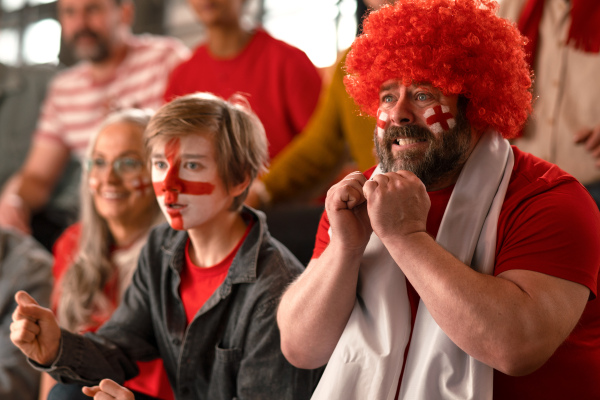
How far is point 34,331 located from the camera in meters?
1.57

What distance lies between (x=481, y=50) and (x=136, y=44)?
8.39 ft

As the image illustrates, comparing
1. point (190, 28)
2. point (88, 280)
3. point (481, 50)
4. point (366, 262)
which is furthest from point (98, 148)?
point (190, 28)

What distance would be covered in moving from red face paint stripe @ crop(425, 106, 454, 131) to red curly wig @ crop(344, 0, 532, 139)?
1.5 inches

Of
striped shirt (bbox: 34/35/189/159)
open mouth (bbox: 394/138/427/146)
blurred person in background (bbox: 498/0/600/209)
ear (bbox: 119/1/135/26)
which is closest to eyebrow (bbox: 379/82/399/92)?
open mouth (bbox: 394/138/427/146)

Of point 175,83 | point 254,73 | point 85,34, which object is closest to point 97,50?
point 85,34

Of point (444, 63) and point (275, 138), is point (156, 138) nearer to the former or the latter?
point (444, 63)

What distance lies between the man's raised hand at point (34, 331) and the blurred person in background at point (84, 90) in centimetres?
180

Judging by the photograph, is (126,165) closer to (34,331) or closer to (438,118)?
(34,331)

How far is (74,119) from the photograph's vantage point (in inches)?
139

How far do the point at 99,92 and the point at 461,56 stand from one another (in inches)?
99.5

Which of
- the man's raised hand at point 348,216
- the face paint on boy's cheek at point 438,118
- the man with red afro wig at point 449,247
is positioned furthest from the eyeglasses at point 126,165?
the face paint on boy's cheek at point 438,118

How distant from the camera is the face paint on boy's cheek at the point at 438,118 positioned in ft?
4.51

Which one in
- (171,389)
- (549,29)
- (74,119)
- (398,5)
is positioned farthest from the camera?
(74,119)

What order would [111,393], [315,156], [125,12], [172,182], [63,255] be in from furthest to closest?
[125,12]
[315,156]
[63,255]
[172,182]
[111,393]
